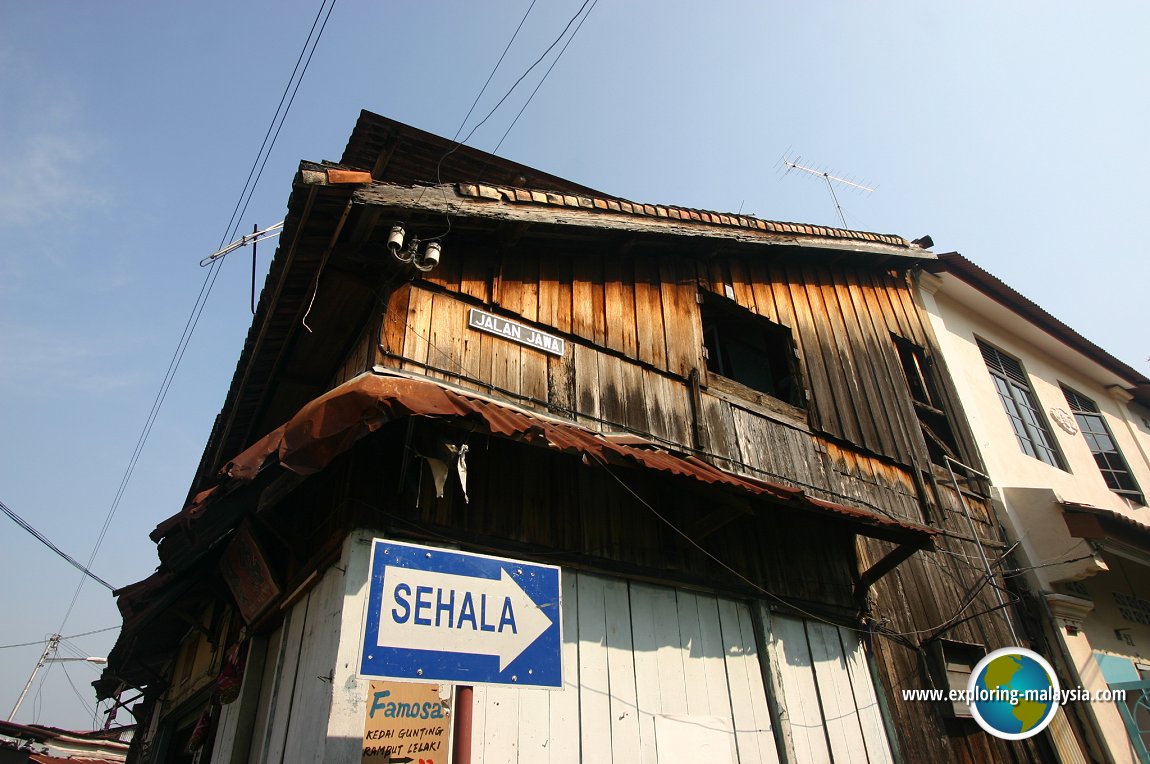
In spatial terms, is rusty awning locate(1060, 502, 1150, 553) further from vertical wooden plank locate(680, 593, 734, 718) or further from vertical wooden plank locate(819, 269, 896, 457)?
vertical wooden plank locate(680, 593, 734, 718)

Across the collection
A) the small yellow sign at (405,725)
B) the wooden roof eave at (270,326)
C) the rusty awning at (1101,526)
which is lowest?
the small yellow sign at (405,725)

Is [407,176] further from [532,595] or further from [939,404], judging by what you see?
[939,404]

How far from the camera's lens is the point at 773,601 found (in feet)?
21.0

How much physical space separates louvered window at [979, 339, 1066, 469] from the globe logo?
4517mm

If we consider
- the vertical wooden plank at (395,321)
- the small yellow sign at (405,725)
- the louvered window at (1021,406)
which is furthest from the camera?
the louvered window at (1021,406)

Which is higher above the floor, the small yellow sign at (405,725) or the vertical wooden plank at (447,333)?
the vertical wooden plank at (447,333)

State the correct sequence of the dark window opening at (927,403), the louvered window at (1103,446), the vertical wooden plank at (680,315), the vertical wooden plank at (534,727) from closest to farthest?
the vertical wooden plank at (534,727) < the vertical wooden plank at (680,315) < the dark window opening at (927,403) < the louvered window at (1103,446)

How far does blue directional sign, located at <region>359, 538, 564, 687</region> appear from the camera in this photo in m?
2.75

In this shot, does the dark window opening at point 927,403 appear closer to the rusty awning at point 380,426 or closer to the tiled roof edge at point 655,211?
the tiled roof edge at point 655,211

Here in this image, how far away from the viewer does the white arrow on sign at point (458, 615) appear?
9.16ft

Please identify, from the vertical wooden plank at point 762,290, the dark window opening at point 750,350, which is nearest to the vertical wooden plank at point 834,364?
the dark window opening at point 750,350

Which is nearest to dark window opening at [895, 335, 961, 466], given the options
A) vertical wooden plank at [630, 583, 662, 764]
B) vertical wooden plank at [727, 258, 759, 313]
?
vertical wooden plank at [727, 258, 759, 313]

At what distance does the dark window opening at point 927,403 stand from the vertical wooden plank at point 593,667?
6873 millimetres

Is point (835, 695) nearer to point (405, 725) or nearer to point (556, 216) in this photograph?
point (405, 725)
